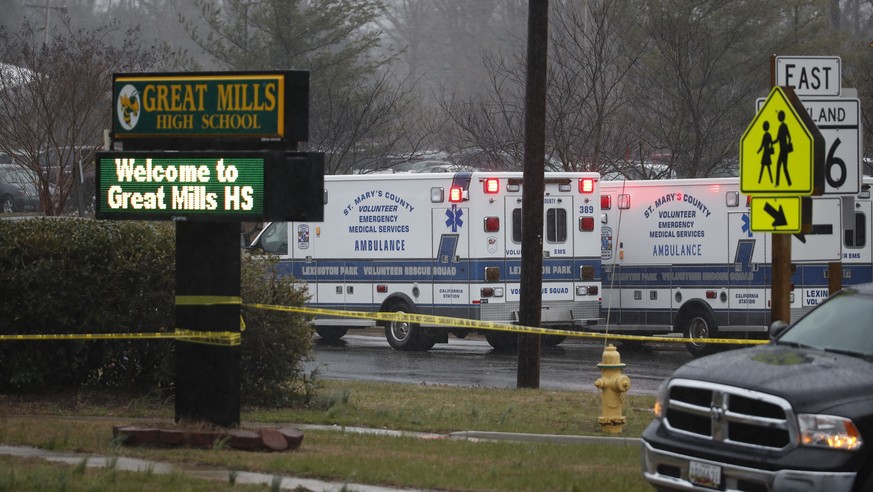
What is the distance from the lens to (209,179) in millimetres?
9891

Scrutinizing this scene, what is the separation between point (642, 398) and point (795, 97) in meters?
5.51

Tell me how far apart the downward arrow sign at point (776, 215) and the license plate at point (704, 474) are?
3.34m

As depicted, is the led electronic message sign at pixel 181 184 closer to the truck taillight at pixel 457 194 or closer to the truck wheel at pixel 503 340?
the truck taillight at pixel 457 194

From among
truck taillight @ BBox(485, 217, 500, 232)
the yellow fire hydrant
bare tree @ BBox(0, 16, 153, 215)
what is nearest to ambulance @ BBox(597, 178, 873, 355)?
truck taillight @ BBox(485, 217, 500, 232)

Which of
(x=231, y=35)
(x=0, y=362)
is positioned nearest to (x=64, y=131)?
(x=231, y=35)

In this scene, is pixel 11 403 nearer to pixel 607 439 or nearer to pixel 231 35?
pixel 607 439

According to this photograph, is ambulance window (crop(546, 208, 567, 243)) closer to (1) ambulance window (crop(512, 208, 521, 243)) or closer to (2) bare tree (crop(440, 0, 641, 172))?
(1) ambulance window (crop(512, 208, 521, 243))

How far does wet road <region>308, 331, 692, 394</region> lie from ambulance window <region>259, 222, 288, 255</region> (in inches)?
77.8

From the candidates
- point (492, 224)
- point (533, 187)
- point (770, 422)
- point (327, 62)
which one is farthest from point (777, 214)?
point (327, 62)

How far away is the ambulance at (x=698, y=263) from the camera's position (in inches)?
867

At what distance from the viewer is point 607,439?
11.5 meters

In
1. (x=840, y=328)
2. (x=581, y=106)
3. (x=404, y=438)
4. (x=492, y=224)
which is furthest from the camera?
(x=581, y=106)

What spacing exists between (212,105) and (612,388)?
454 cm

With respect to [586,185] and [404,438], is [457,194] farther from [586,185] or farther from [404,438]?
[404,438]
